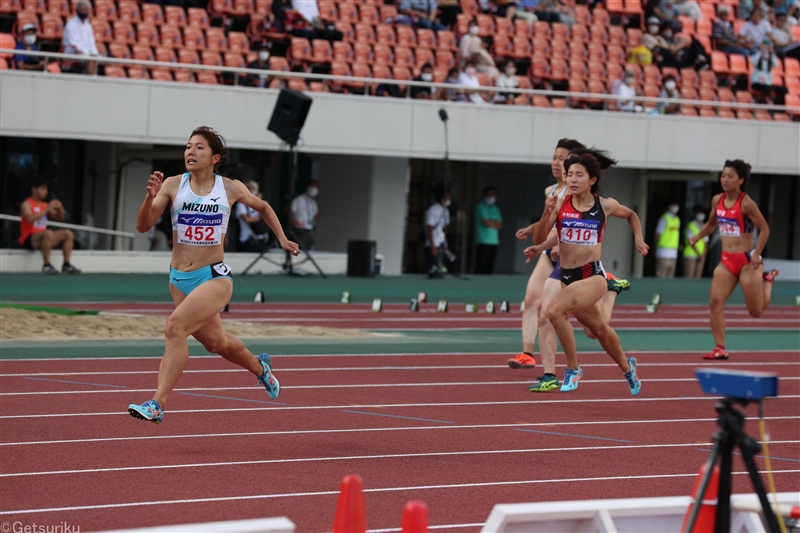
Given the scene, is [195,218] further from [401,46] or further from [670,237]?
[670,237]

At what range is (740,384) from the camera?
12.0 ft

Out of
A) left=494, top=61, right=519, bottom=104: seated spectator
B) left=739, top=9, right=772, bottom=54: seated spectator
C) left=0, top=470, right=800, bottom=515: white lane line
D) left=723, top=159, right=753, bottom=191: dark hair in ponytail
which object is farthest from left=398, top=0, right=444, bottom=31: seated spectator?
left=0, top=470, right=800, bottom=515: white lane line

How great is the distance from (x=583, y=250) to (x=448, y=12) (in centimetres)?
1701

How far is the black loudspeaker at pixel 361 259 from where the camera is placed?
73.6 feet

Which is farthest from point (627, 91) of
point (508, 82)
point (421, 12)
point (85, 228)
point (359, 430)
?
point (359, 430)

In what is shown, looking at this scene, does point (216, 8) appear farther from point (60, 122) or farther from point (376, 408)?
point (376, 408)

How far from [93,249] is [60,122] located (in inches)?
102

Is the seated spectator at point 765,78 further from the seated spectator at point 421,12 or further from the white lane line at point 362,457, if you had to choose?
the white lane line at point 362,457

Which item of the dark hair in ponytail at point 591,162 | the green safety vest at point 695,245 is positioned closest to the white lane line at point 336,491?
the dark hair in ponytail at point 591,162

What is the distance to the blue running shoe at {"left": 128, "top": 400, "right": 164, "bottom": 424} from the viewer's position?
682cm

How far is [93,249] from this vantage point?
2191 cm

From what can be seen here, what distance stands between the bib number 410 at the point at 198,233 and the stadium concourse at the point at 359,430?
126cm

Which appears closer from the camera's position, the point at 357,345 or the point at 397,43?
the point at 357,345

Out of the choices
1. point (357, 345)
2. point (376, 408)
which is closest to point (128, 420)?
point (376, 408)
